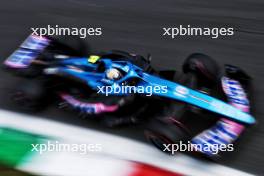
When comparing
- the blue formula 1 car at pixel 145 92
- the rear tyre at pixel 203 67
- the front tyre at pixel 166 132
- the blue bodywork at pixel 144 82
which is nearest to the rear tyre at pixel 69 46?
the blue formula 1 car at pixel 145 92

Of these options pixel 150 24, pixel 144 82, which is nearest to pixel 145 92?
pixel 144 82

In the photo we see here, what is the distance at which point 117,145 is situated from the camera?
4059 mm

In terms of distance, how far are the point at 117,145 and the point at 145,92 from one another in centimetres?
48

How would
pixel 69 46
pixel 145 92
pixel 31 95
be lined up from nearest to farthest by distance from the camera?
1. pixel 145 92
2. pixel 31 95
3. pixel 69 46

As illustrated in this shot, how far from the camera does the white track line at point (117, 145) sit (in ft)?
12.5

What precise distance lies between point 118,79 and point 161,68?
0.87m

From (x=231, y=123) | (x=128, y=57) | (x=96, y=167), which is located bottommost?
(x=96, y=167)

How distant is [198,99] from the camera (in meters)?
3.94

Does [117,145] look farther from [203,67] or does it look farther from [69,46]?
[69,46]

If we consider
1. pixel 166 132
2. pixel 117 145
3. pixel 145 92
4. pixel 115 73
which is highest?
pixel 115 73

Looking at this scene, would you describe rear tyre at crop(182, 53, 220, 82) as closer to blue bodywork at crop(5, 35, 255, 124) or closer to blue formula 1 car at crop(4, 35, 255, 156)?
blue formula 1 car at crop(4, 35, 255, 156)

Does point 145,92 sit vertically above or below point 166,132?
above

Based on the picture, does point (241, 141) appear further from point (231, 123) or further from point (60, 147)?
point (60, 147)

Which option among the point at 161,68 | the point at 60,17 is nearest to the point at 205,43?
the point at 161,68
